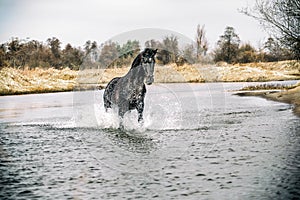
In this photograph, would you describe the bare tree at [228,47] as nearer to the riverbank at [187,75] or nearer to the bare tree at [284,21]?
the riverbank at [187,75]

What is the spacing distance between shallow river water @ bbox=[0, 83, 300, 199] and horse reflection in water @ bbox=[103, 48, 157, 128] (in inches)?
15.0

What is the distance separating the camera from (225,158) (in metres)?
5.54

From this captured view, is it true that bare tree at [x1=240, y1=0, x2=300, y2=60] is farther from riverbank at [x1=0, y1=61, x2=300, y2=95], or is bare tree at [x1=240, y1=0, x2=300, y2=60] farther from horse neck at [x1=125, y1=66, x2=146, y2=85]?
horse neck at [x1=125, y1=66, x2=146, y2=85]

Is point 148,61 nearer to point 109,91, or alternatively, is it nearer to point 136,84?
point 136,84

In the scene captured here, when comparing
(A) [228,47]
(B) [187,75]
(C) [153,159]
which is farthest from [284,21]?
(A) [228,47]

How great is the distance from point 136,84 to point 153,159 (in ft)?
8.26

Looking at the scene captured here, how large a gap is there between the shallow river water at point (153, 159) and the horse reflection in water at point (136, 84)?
38 centimetres

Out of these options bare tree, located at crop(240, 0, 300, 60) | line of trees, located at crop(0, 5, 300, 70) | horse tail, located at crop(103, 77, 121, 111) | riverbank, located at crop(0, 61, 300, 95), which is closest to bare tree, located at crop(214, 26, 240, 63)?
line of trees, located at crop(0, 5, 300, 70)

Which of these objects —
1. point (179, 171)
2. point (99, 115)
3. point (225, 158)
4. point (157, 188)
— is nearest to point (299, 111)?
point (99, 115)

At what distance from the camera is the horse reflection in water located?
750 cm

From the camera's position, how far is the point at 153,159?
557 centimetres

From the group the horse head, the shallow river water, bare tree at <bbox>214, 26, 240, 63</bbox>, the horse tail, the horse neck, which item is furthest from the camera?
bare tree at <bbox>214, 26, 240, 63</bbox>

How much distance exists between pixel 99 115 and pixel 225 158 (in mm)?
4943

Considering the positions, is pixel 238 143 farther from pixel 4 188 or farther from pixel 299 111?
pixel 299 111
